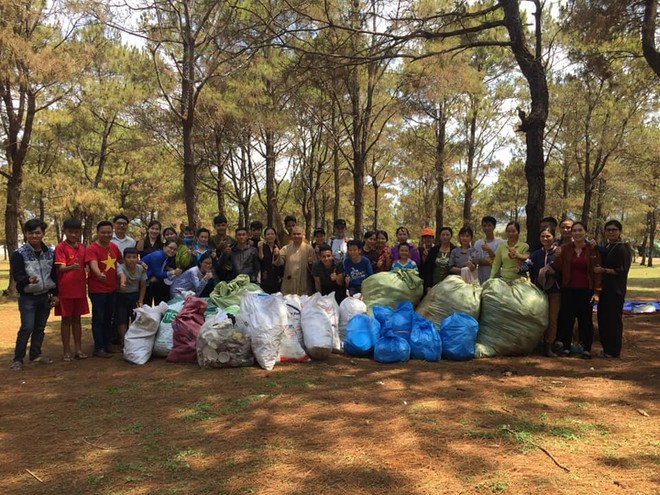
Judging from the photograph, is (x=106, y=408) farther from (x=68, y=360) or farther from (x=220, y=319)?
(x=68, y=360)

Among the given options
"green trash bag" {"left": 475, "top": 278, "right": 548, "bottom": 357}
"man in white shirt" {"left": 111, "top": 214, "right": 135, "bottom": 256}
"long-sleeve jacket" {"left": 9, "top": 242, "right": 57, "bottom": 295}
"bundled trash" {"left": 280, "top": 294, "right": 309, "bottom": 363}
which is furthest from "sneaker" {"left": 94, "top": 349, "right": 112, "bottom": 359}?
"green trash bag" {"left": 475, "top": 278, "right": 548, "bottom": 357}

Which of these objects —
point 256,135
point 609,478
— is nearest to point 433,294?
point 609,478

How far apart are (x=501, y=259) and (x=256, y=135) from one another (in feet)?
40.2

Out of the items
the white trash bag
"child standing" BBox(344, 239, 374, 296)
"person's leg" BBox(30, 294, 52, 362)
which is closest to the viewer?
"person's leg" BBox(30, 294, 52, 362)

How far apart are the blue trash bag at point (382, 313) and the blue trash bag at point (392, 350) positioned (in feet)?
1.08

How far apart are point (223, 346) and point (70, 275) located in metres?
1.91

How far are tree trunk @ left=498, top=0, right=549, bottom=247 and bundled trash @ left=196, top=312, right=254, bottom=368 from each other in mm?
3954

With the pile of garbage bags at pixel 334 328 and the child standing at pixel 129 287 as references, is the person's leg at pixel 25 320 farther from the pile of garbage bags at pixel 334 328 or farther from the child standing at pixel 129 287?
the pile of garbage bags at pixel 334 328

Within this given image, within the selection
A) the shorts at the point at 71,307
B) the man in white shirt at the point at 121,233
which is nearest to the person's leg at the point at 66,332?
the shorts at the point at 71,307

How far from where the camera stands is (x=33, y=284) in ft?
15.4

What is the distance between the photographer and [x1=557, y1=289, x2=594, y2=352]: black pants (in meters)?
4.93

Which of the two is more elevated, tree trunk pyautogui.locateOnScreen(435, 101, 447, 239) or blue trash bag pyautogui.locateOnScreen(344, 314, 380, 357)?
tree trunk pyautogui.locateOnScreen(435, 101, 447, 239)

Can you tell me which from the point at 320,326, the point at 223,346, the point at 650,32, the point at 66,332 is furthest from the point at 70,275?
the point at 650,32

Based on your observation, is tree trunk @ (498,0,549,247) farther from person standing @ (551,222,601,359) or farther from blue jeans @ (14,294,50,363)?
blue jeans @ (14,294,50,363)
